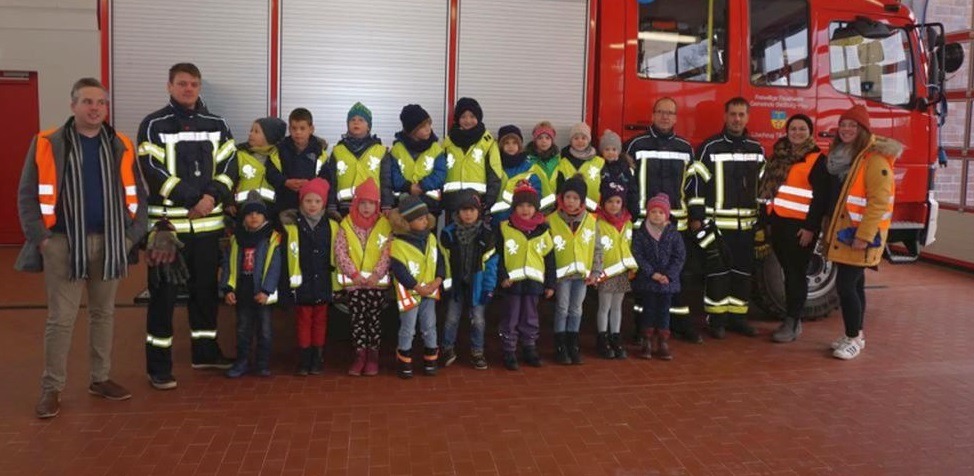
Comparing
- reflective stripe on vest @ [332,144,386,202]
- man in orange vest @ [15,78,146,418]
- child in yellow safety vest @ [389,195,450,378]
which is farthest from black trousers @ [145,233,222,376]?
child in yellow safety vest @ [389,195,450,378]

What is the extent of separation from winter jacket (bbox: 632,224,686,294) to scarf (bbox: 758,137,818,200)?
116 cm

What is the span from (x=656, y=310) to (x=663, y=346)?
11.6 inches

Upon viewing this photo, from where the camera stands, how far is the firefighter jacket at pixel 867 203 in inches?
229

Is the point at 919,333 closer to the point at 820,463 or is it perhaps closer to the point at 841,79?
the point at 841,79

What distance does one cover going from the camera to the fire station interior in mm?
4152

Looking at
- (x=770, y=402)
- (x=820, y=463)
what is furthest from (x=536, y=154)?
(x=820, y=463)

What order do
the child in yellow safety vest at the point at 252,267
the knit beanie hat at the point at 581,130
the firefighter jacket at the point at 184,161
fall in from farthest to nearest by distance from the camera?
the knit beanie hat at the point at 581,130
the child in yellow safety vest at the point at 252,267
the firefighter jacket at the point at 184,161

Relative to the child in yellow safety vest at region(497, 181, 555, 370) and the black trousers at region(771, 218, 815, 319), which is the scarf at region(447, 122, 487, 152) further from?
the black trousers at region(771, 218, 815, 319)

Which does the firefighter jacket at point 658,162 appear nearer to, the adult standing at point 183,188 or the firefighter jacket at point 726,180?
the firefighter jacket at point 726,180

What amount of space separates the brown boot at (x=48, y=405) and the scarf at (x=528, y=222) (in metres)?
3.17

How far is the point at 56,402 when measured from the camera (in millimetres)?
4637

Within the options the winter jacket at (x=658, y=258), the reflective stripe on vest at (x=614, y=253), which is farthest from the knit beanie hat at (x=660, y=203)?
the reflective stripe on vest at (x=614, y=253)

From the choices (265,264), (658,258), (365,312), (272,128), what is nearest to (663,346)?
(658,258)

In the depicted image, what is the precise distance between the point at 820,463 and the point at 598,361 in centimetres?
208
